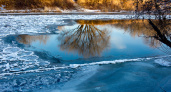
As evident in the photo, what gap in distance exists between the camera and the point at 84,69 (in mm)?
5547

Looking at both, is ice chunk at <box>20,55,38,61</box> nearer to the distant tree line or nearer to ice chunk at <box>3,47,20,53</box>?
ice chunk at <box>3,47,20,53</box>

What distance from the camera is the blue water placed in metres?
4.41

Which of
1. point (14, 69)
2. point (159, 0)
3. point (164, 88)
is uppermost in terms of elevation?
point (159, 0)

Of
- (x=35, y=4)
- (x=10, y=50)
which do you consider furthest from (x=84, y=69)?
(x=35, y=4)

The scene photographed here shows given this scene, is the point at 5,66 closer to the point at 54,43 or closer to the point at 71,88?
the point at 71,88

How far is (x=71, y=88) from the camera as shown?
432 centimetres

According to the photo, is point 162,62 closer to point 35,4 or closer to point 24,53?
point 24,53

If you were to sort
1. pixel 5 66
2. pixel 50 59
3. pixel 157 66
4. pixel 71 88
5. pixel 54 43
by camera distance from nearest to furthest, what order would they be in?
A: pixel 71 88
pixel 5 66
pixel 157 66
pixel 50 59
pixel 54 43

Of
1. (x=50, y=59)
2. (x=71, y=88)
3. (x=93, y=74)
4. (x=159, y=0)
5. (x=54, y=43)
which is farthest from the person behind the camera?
(x=54, y=43)

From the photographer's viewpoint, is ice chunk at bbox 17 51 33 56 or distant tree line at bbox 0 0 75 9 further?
distant tree line at bbox 0 0 75 9

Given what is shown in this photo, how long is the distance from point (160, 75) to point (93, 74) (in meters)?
2.14

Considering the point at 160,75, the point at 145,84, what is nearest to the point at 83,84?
the point at 145,84

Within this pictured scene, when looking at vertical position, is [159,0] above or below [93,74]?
above

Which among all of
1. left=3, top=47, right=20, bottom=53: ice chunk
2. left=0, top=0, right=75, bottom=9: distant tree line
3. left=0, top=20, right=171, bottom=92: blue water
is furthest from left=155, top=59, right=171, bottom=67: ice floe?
left=0, top=0, right=75, bottom=9: distant tree line
